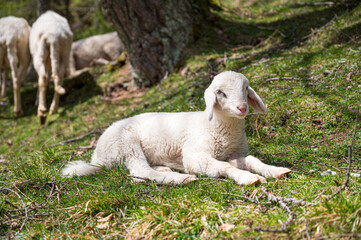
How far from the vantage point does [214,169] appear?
3455mm

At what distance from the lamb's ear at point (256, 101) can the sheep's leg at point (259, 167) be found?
23.8 inches

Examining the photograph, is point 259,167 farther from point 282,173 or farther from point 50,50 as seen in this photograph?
point 50,50

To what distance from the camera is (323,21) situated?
788 centimetres

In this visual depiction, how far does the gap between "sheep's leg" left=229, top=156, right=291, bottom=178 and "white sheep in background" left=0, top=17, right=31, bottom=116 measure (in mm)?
8152

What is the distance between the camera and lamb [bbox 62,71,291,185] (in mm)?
3445

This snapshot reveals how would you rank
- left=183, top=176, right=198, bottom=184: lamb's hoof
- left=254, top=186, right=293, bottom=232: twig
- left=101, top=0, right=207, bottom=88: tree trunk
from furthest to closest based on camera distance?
left=101, top=0, right=207, bottom=88: tree trunk, left=183, top=176, right=198, bottom=184: lamb's hoof, left=254, top=186, right=293, bottom=232: twig

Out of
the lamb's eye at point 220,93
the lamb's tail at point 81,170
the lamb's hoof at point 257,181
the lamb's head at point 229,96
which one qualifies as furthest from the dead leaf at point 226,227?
the lamb's tail at point 81,170

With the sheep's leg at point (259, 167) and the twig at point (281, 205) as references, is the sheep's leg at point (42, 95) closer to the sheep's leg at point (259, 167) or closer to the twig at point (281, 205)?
the sheep's leg at point (259, 167)

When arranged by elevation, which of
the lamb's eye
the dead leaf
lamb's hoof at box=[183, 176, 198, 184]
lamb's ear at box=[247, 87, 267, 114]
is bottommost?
lamb's hoof at box=[183, 176, 198, 184]

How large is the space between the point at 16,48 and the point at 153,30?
435 centimetres

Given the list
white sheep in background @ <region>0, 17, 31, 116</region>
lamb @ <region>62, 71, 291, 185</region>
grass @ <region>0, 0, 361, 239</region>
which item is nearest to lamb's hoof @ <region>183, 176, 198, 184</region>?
lamb @ <region>62, 71, 291, 185</region>

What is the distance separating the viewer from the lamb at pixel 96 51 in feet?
40.5

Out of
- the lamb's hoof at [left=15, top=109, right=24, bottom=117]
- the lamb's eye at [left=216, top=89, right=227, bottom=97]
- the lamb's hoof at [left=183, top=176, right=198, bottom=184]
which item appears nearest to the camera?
the lamb's hoof at [left=183, top=176, right=198, bottom=184]

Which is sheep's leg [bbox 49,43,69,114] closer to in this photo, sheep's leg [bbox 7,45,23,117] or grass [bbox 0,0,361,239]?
grass [bbox 0,0,361,239]
